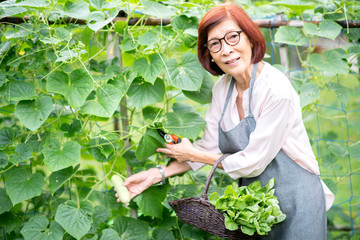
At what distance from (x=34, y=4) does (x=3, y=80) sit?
1.13 feet

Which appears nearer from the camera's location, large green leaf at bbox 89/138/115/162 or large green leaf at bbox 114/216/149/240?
large green leaf at bbox 89/138/115/162

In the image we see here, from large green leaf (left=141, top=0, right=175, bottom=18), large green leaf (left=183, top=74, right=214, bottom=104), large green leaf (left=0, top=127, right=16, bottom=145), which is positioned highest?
large green leaf (left=141, top=0, right=175, bottom=18)

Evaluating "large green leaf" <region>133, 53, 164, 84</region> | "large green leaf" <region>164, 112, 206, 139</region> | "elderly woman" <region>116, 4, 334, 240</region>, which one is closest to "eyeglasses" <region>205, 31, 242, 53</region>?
"elderly woman" <region>116, 4, 334, 240</region>

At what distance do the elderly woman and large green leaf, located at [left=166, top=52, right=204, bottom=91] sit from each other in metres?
0.09

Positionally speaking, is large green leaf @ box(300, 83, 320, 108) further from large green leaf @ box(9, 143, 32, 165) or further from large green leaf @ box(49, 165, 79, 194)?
large green leaf @ box(9, 143, 32, 165)

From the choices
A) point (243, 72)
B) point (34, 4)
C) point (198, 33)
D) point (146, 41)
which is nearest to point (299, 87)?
point (243, 72)

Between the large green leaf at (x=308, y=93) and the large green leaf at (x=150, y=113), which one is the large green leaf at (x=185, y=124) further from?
the large green leaf at (x=308, y=93)

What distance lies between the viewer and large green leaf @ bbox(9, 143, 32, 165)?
5.31ft

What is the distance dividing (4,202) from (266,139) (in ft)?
3.48

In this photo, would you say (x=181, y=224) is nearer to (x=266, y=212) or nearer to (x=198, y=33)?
(x=266, y=212)

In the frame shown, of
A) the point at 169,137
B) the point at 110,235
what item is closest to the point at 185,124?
the point at 169,137

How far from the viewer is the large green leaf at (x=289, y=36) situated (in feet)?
6.43

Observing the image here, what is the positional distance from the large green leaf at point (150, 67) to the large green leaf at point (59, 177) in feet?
1.54

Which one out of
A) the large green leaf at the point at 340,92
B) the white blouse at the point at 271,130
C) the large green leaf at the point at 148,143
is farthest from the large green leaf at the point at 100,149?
the large green leaf at the point at 340,92
